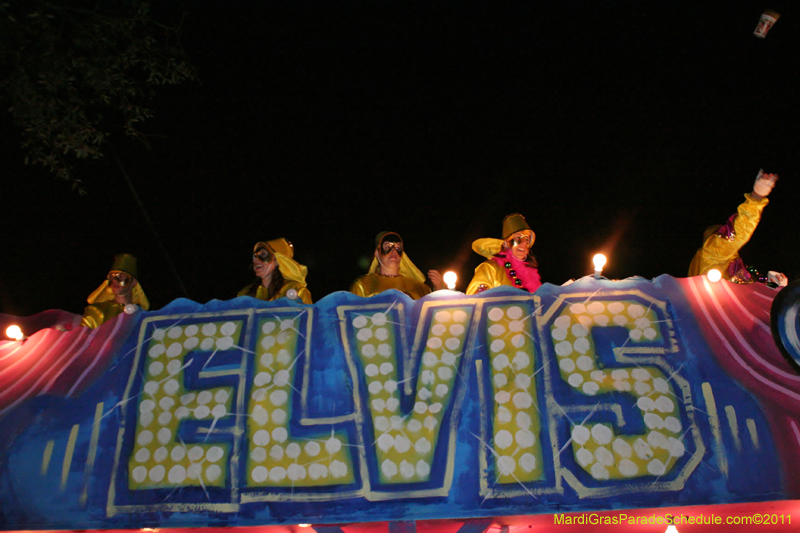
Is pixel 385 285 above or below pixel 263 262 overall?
below

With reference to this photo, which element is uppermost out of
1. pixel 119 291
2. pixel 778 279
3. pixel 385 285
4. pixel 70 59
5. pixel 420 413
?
pixel 70 59

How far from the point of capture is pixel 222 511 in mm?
2977

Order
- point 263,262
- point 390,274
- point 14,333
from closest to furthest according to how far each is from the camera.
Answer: point 14,333 < point 263,262 < point 390,274

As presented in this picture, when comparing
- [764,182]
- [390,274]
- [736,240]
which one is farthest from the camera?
[390,274]

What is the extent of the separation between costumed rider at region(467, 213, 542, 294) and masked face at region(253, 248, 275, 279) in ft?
5.62

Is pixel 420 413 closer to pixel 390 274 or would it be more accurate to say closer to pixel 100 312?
pixel 390 274

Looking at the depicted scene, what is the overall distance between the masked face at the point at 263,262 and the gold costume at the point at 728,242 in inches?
137

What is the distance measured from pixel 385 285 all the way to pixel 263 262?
1043mm

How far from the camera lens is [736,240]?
14.1ft

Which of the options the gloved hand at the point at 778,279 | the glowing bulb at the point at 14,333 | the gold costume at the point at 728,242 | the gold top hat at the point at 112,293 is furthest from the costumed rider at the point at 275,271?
Answer: the gloved hand at the point at 778,279

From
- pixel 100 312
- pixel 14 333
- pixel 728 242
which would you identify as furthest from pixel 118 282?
pixel 728 242

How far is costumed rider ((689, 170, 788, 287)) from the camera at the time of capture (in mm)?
4008

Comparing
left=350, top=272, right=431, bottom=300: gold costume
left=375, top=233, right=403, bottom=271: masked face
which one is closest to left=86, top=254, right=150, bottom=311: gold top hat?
left=350, top=272, right=431, bottom=300: gold costume

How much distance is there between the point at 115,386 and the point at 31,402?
51cm
